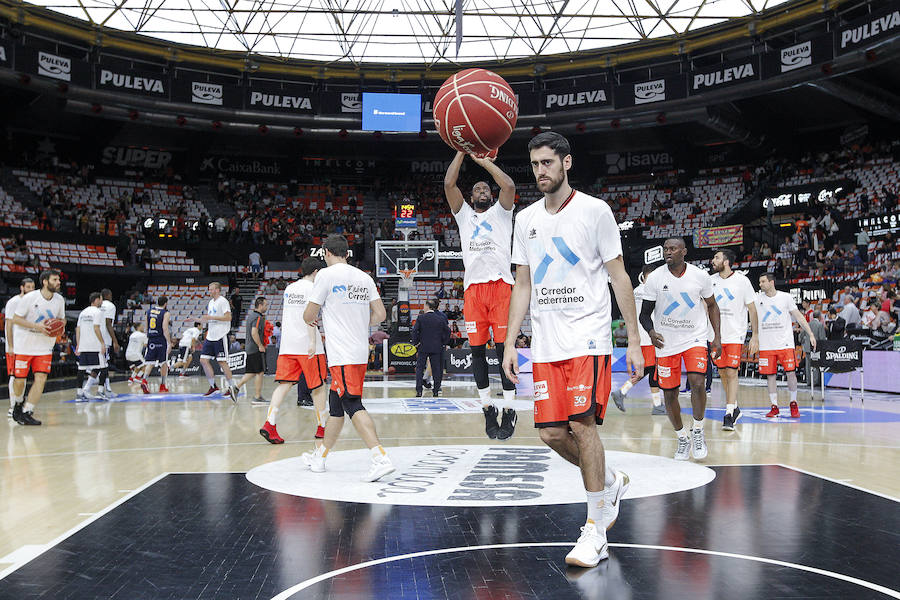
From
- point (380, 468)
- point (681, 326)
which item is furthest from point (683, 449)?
point (380, 468)

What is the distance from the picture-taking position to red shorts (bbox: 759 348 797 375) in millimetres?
10266

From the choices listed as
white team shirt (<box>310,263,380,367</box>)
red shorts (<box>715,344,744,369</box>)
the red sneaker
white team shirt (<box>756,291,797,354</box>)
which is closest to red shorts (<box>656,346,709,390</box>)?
red shorts (<box>715,344,744,369</box>)

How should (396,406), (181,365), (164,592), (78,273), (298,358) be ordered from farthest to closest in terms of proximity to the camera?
1. (78,273)
2. (181,365)
3. (396,406)
4. (298,358)
5. (164,592)

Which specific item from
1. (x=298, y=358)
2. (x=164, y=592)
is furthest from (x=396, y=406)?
(x=164, y=592)

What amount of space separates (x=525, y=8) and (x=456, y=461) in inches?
879

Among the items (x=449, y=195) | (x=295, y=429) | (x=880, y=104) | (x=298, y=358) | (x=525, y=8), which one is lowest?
(x=295, y=429)

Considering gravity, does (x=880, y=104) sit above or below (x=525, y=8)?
below

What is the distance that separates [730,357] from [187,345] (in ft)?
40.9

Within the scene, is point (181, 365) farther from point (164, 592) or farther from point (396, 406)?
point (164, 592)

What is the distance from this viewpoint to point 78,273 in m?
24.5

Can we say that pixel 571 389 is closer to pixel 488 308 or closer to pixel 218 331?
pixel 488 308

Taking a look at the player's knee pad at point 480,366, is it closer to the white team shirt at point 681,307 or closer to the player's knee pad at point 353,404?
the player's knee pad at point 353,404

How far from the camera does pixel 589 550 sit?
329cm

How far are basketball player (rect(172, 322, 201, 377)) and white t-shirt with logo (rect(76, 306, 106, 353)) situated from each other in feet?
12.5
